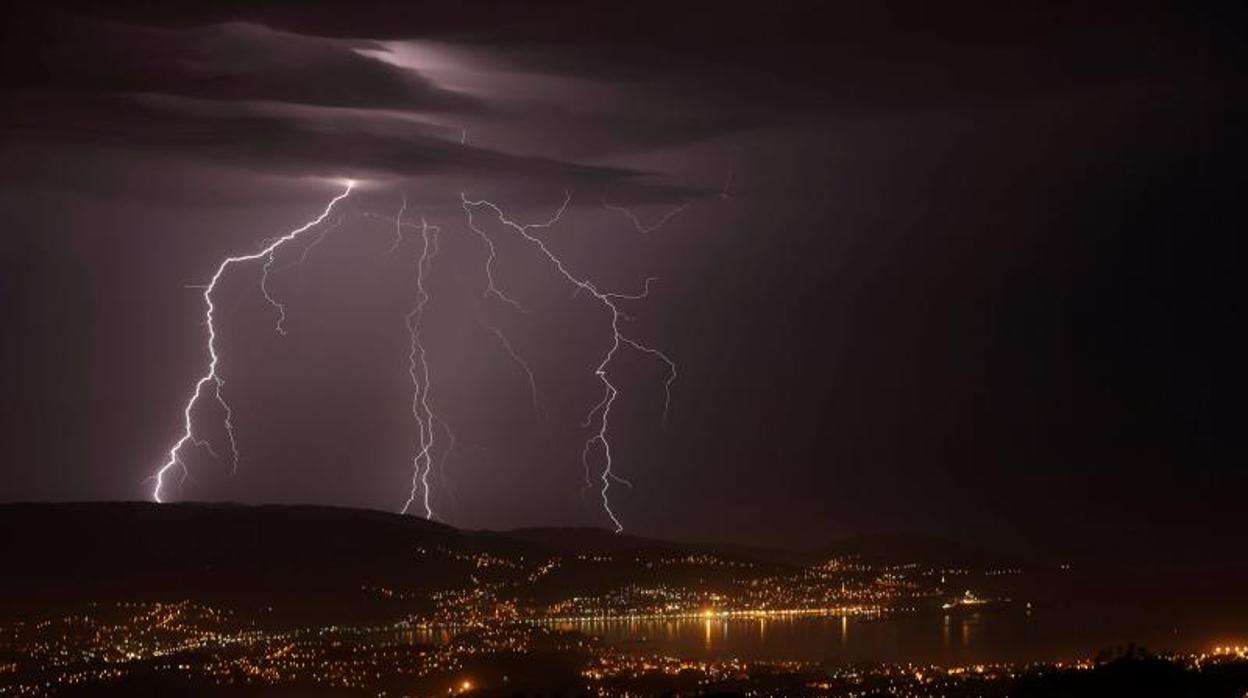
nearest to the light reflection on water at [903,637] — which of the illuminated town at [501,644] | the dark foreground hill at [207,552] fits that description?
the illuminated town at [501,644]

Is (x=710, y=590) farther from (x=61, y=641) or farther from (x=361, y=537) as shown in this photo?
(x=61, y=641)

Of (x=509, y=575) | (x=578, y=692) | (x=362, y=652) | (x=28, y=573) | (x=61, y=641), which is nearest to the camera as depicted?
(x=578, y=692)

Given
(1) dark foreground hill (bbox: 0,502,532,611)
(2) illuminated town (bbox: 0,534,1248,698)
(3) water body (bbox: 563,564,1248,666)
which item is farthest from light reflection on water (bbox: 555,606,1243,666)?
(1) dark foreground hill (bbox: 0,502,532,611)

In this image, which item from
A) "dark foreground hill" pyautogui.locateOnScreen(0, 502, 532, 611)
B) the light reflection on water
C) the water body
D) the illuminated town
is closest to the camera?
the illuminated town

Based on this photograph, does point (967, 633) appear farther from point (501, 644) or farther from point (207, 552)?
point (207, 552)

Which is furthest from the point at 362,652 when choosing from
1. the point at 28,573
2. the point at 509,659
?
the point at 28,573

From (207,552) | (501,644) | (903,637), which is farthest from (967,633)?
(207,552)

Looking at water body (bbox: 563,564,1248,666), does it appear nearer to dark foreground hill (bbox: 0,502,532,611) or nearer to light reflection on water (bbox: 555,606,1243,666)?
light reflection on water (bbox: 555,606,1243,666)

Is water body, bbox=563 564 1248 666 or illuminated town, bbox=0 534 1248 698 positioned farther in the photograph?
water body, bbox=563 564 1248 666
